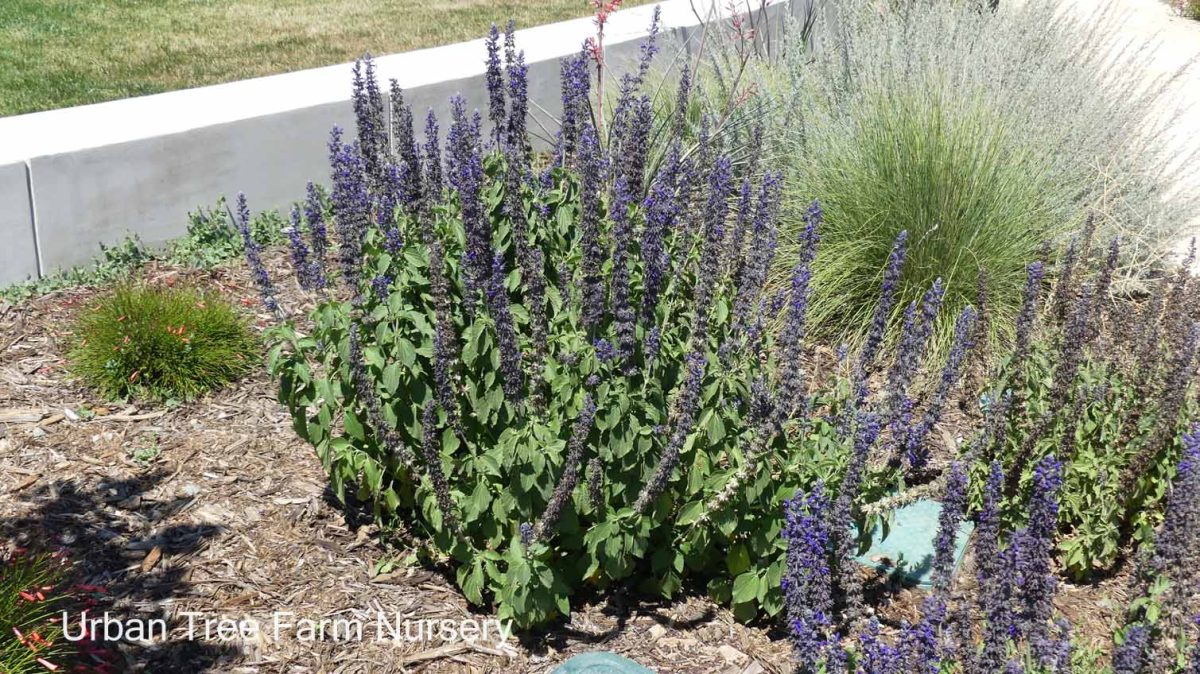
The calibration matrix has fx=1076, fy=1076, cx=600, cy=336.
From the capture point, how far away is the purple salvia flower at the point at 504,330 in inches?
116

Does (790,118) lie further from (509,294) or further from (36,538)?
(36,538)

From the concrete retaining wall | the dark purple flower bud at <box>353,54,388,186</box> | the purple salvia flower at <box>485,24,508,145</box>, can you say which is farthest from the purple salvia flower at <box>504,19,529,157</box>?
the concrete retaining wall

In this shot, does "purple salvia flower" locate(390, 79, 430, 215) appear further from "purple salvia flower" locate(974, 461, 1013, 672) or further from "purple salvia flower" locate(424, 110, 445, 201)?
"purple salvia flower" locate(974, 461, 1013, 672)

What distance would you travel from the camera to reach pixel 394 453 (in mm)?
3182

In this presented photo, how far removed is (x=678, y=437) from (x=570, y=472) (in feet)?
1.05

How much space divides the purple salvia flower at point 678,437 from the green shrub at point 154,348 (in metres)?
2.07

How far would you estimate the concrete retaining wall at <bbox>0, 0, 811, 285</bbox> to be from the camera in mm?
4652

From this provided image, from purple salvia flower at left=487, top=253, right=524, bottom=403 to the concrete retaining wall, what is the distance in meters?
2.64

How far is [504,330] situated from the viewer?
296 cm

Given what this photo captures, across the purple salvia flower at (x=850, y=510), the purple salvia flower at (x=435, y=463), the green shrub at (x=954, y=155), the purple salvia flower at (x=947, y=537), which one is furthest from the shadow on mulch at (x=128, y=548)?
the green shrub at (x=954, y=155)

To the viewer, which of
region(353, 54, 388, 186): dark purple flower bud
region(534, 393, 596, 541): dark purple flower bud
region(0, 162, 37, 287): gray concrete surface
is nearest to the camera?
region(534, 393, 596, 541): dark purple flower bud

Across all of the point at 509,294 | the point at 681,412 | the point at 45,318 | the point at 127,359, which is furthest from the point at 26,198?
the point at 681,412

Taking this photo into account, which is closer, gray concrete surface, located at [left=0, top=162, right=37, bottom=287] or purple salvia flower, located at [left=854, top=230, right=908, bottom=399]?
purple salvia flower, located at [left=854, top=230, right=908, bottom=399]

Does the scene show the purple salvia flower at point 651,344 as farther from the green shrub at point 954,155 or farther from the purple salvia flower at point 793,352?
the green shrub at point 954,155
